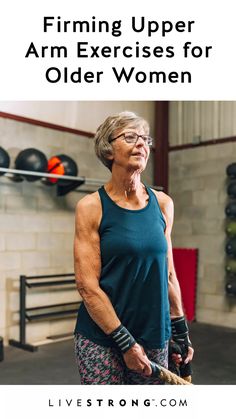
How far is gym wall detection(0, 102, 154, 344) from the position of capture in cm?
348

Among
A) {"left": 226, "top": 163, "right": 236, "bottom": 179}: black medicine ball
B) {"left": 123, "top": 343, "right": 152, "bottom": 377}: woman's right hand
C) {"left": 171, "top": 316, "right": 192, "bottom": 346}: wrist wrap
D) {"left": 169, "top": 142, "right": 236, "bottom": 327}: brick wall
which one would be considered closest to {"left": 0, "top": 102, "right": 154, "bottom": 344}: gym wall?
{"left": 169, "top": 142, "right": 236, "bottom": 327}: brick wall

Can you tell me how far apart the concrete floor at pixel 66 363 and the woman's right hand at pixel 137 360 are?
168 centimetres

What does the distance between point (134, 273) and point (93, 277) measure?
0.11 m

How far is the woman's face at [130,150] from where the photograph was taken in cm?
108

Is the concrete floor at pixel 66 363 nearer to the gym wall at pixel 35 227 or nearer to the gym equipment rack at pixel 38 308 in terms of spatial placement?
the gym equipment rack at pixel 38 308

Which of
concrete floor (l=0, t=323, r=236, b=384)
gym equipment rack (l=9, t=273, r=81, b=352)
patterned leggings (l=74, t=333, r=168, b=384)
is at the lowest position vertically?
concrete floor (l=0, t=323, r=236, b=384)

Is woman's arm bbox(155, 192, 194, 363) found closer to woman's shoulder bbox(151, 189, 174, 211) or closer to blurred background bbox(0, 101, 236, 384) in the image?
woman's shoulder bbox(151, 189, 174, 211)

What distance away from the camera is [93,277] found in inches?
42.2

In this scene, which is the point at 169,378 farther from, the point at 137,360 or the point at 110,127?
the point at 110,127
